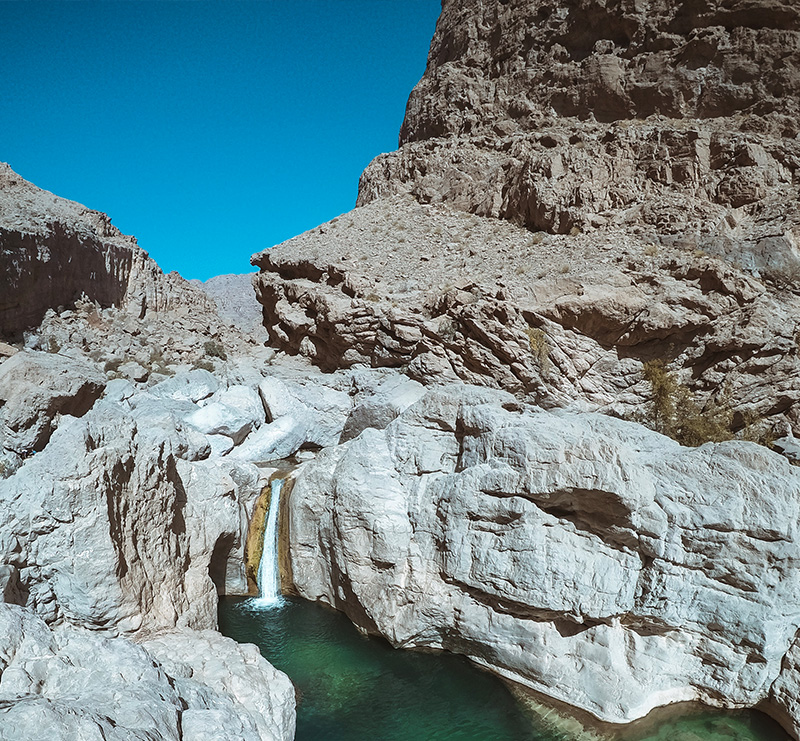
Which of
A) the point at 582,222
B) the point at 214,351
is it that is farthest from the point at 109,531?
the point at 214,351

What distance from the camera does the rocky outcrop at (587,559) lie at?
7.84 metres

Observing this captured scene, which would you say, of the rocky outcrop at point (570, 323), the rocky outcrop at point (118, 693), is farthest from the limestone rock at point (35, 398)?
the rocky outcrop at point (570, 323)

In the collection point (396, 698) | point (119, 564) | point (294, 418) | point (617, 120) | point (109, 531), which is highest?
point (617, 120)

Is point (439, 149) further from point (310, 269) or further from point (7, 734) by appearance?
point (7, 734)

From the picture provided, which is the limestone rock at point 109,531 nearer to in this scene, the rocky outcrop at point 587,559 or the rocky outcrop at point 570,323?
the rocky outcrop at point 587,559

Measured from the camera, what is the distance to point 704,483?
A: 8.15m

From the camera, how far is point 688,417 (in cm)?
1261

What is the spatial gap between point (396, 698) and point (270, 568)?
4.11 m

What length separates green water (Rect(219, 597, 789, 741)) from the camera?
7.91 m

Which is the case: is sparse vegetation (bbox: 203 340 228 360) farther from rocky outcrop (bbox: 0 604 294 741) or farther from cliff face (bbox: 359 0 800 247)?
rocky outcrop (bbox: 0 604 294 741)

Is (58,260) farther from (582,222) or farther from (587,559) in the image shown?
(587,559)

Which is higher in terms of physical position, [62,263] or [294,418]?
[62,263]

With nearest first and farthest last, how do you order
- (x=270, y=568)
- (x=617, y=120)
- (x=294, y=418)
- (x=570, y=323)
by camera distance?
1. (x=270, y=568)
2. (x=570, y=323)
3. (x=294, y=418)
4. (x=617, y=120)

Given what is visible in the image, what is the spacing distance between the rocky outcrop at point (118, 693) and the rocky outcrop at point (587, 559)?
3.41 m
